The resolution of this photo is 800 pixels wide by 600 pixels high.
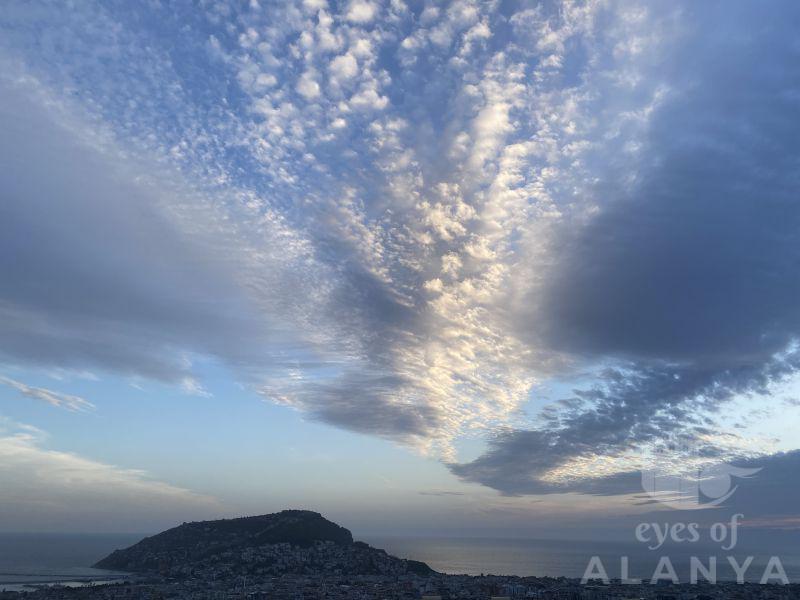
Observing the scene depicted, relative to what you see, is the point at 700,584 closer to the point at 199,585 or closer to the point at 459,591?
the point at 459,591

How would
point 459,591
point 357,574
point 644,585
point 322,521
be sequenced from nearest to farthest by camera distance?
point 459,591 < point 644,585 < point 357,574 < point 322,521

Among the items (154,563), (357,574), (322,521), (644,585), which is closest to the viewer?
(644,585)

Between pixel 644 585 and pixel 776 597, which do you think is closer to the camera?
pixel 776 597

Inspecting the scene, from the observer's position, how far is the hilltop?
78250mm

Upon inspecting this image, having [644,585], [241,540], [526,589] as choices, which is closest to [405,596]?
Answer: [526,589]

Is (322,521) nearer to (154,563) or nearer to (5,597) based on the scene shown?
(154,563)

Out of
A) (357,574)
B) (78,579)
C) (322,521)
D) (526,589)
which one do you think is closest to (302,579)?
(357,574)

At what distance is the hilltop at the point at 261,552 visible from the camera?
78250 millimetres

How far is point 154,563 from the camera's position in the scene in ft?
307

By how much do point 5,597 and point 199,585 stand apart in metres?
18.7

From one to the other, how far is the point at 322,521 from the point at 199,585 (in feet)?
171

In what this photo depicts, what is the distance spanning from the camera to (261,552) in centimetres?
8625

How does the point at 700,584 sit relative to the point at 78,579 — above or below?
above

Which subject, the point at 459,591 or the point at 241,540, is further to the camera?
the point at 241,540
